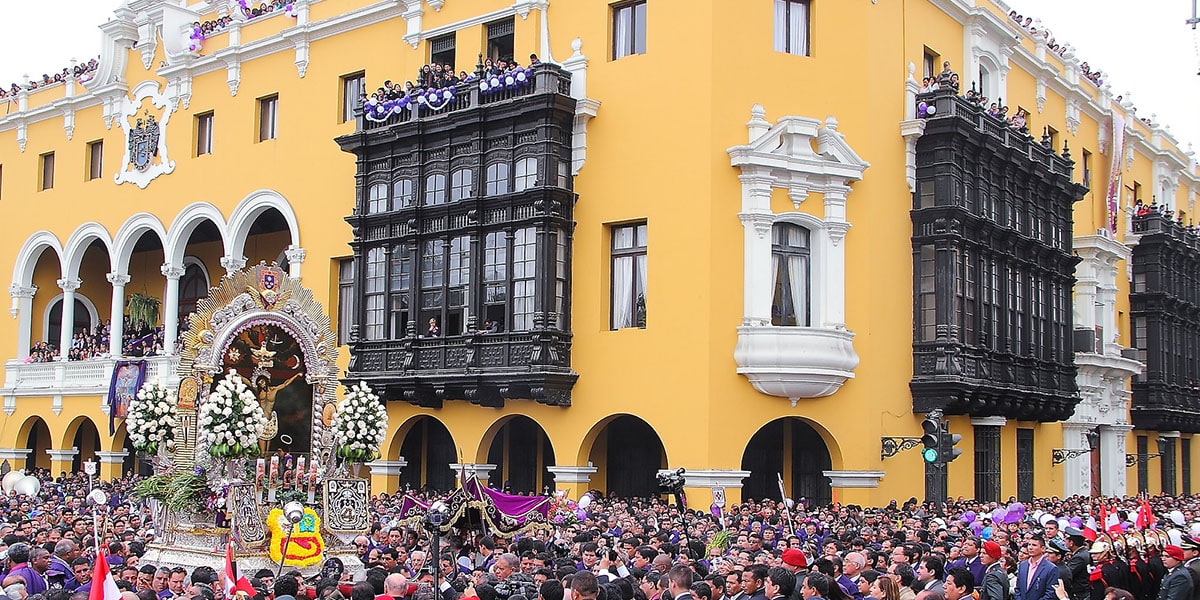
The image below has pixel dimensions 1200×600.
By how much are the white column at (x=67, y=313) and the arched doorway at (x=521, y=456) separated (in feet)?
54.9

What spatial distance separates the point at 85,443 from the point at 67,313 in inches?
181

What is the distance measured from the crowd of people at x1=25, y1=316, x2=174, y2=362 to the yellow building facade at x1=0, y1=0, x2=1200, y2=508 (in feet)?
1.98

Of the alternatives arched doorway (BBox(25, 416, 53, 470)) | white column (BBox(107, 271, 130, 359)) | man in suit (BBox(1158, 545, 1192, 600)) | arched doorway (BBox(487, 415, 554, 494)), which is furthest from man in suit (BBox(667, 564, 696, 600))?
arched doorway (BBox(25, 416, 53, 470))

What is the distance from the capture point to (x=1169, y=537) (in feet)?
48.3

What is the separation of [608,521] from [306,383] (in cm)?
543

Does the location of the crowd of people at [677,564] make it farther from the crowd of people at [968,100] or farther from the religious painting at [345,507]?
the crowd of people at [968,100]

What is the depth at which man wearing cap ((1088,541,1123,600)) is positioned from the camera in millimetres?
14078

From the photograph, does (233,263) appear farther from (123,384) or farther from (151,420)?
(151,420)

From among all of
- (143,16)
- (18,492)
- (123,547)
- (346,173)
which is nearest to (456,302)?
(346,173)

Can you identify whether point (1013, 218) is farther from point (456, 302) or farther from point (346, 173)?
point (346, 173)

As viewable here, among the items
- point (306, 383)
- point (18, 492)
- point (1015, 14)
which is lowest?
point (18, 492)

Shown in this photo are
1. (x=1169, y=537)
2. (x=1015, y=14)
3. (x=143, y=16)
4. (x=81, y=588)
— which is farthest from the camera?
(x=143, y=16)

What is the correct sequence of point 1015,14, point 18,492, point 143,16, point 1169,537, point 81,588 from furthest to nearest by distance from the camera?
point 143,16, point 1015,14, point 18,492, point 1169,537, point 81,588

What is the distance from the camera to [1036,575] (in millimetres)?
13414
